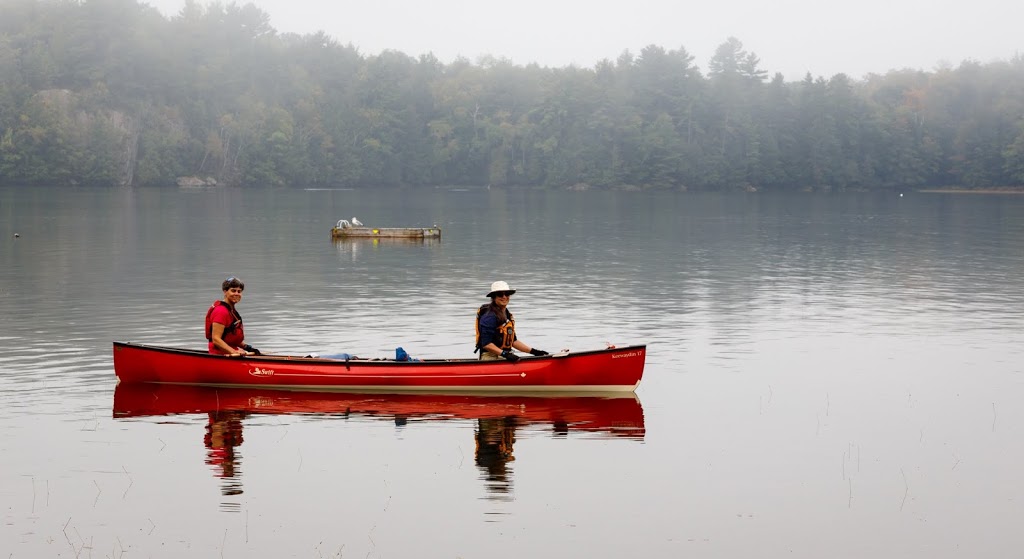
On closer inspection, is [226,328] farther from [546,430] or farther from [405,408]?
[546,430]

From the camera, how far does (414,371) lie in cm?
2717

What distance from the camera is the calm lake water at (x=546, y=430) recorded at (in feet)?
59.7

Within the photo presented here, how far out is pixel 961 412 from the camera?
27109 millimetres

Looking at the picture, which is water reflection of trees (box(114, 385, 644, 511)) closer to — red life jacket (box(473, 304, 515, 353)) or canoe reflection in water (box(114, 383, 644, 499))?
canoe reflection in water (box(114, 383, 644, 499))

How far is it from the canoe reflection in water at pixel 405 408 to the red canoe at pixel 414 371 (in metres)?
0.24

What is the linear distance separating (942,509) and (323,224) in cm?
8708

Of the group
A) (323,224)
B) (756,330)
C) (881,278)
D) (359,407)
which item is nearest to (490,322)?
(359,407)

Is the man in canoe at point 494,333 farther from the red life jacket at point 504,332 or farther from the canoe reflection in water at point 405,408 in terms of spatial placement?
the canoe reflection in water at point 405,408

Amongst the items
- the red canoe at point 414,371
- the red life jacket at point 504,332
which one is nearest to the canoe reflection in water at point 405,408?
the red canoe at point 414,371

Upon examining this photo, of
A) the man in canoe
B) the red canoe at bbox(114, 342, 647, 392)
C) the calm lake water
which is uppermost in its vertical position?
the man in canoe

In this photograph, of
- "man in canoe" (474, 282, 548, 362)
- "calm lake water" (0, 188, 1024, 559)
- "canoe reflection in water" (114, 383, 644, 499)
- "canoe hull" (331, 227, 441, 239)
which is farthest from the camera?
"canoe hull" (331, 227, 441, 239)

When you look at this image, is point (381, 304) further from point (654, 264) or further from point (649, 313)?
point (654, 264)

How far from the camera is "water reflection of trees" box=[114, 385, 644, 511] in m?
24.2

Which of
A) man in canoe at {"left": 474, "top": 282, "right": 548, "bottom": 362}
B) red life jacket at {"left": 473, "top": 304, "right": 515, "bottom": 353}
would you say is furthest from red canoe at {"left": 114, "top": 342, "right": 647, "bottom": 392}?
red life jacket at {"left": 473, "top": 304, "right": 515, "bottom": 353}
